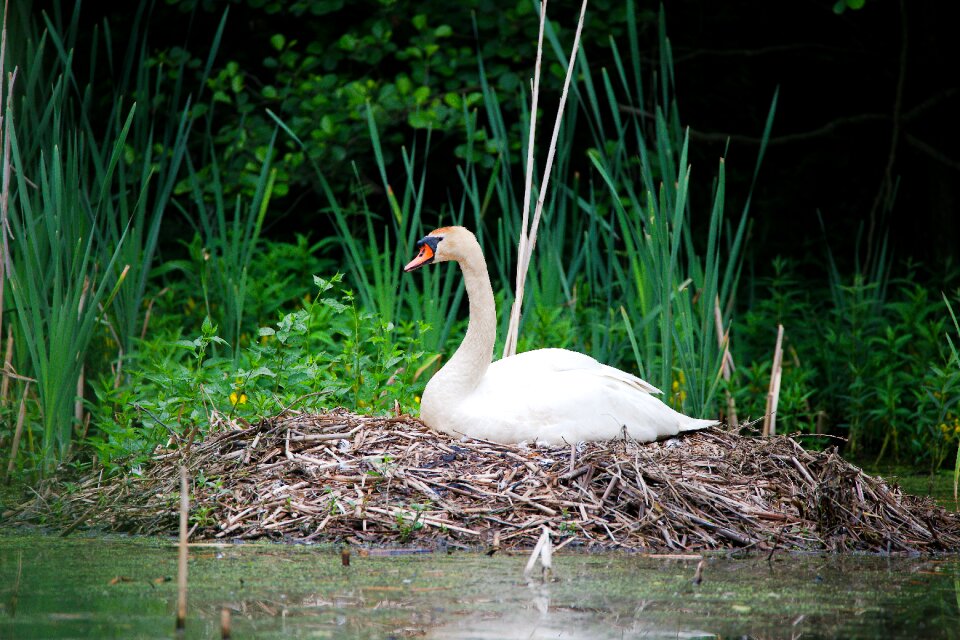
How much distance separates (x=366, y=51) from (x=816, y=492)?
5.63 metres

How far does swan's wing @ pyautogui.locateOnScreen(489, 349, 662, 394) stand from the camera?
5953 mm

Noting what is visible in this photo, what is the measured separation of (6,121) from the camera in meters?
5.91

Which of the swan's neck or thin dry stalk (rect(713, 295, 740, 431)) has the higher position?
the swan's neck

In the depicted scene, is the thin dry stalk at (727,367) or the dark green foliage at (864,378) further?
the dark green foliage at (864,378)

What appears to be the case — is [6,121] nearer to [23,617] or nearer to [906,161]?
[23,617]

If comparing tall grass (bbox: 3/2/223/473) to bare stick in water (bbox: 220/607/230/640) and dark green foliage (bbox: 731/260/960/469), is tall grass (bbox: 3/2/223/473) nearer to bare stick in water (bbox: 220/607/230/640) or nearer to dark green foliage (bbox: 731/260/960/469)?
bare stick in water (bbox: 220/607/230/640)

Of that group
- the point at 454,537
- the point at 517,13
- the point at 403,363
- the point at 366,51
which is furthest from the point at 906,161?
the point at 454,537

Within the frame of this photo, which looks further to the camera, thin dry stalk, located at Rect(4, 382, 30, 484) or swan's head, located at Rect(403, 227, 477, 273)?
swan's head, located at Rect(403, 227, 477, 273)

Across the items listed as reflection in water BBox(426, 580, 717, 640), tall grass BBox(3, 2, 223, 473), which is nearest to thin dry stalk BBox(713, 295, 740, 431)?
tall grass BBox(3, 2, 223, 473)

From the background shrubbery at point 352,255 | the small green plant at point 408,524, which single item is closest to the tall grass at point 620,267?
the background shrubbery at point 352,255

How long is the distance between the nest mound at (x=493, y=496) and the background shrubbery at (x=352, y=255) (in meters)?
0.38

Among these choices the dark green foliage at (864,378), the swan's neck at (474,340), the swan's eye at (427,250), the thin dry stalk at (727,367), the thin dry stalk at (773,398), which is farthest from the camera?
A: the dark green foliage at (864,378)

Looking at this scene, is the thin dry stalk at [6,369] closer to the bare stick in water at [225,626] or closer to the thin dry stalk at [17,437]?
the thin dry stalk at [17,437]

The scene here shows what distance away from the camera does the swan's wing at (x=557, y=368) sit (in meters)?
5.95
